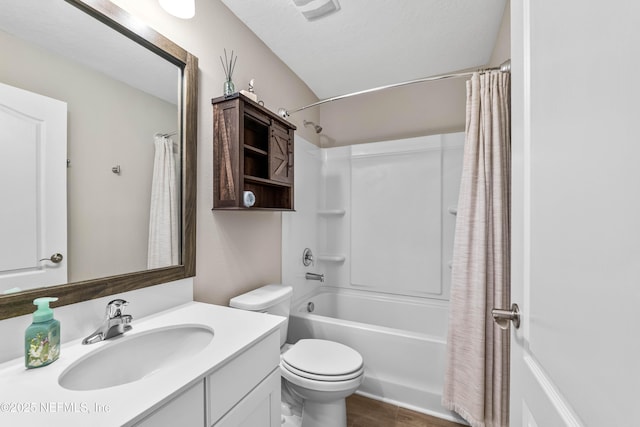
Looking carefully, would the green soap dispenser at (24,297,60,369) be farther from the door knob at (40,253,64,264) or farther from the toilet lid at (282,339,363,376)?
the toilet lid at (282,339,363,376)

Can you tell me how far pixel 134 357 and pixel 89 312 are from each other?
219mm

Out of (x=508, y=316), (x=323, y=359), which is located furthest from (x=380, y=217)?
(x=508, y=316)

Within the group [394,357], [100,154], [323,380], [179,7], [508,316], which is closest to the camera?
[508,316]

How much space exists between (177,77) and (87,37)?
34cm

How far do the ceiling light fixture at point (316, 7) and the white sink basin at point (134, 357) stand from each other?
1689 mm

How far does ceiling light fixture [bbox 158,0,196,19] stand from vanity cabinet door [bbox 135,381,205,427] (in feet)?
4.70

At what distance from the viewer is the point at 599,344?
39 centimetres

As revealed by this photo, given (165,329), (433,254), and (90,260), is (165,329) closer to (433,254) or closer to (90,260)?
(90,260)

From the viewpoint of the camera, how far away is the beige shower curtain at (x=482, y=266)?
4.50 ft

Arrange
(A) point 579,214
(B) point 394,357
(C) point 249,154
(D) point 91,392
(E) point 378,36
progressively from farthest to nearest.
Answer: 1. (E) point 378,36
2. (B) point 394,357
3. (C) point 249,154
4. (D) point 91,392
5. (A) point 579,214

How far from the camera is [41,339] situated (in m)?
0.71

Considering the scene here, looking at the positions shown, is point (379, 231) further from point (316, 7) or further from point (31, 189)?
point (31, 189)

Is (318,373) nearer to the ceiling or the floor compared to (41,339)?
nearer to the floor

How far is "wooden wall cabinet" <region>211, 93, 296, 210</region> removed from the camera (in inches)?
53.6
